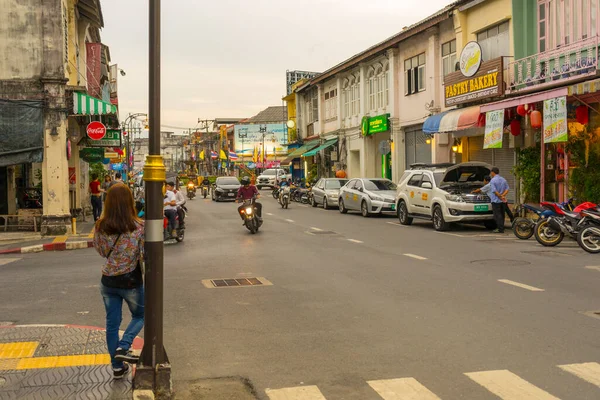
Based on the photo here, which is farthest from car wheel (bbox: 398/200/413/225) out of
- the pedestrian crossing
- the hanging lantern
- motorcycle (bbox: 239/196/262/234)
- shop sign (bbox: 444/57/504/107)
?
the pedestrian crossing

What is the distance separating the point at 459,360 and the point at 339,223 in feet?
55.9

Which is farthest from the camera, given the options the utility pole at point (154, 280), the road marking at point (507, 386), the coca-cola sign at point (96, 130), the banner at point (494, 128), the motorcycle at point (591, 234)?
the coca-cola sign at point (96, 130)

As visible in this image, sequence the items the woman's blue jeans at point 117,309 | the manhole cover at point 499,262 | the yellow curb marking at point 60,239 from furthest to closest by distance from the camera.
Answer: the yellow curb marking at point 60,239
the manhole cover at point 499,262
the woman's blue jeans at point 117,309

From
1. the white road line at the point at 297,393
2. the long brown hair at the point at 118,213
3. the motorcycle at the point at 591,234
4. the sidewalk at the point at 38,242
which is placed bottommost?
the white road line at the point at 297,393

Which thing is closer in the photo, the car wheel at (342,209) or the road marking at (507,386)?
the road marking at (507,386)

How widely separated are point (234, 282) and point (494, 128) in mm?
13369

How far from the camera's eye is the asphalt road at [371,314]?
18.5 ft

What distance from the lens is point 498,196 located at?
59.4ft

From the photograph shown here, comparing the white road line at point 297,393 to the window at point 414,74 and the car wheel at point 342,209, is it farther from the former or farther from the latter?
the window at point 414,74

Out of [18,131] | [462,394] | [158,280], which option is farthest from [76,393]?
[18,131]

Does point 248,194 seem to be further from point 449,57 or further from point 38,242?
point 449,57

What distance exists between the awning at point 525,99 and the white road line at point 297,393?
14870mm

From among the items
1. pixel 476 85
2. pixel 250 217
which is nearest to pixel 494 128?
pixel 476 85

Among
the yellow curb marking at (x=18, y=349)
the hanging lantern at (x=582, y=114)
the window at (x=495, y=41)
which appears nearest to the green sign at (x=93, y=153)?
the window at (x=495, y=41)
